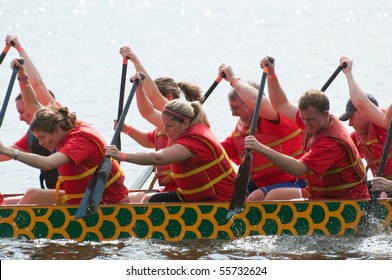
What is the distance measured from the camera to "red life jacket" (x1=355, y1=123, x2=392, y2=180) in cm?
824

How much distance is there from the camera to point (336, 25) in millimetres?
25062

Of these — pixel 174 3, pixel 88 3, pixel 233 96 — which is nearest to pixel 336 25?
pixel 174 3

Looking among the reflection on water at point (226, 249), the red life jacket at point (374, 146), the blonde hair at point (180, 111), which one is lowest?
the reflection on water at point (226, 249)

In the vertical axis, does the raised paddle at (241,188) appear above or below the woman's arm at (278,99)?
below

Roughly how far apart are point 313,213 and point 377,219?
458 mm

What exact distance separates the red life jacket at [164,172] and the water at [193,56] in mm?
690

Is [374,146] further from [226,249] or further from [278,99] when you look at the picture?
[226,249]

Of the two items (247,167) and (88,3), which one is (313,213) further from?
(88,3)

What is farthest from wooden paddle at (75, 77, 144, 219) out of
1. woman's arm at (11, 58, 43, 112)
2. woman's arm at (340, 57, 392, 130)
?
woman's arm at (340, 57, 392, 130)

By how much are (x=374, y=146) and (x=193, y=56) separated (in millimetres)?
12582

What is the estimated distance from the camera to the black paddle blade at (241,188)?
7625mm

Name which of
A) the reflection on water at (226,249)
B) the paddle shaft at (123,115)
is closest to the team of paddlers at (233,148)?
the paddle shaft at (123,115)

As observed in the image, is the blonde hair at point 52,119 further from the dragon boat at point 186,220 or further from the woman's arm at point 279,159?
the woman's arm at point 279,159

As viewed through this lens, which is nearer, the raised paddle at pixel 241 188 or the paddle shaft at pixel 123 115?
the raised paddle at pixel 241 188
